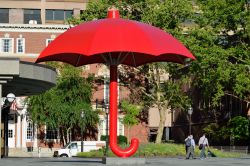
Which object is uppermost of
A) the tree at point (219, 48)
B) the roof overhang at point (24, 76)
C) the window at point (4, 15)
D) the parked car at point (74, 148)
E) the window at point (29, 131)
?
the window at point (4, 15)

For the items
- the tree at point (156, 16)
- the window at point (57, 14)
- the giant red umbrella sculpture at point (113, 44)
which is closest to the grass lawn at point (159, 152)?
the tree at point (156, 16)

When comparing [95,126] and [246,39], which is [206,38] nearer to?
[246,39]

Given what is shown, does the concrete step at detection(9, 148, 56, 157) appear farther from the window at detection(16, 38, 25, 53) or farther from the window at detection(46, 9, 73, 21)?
the window at detection(46, 9, 73, 21)

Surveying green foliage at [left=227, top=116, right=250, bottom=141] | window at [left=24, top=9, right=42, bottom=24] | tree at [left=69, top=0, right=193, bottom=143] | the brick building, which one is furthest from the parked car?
window at [left=24, top=9, right=42, bottom=24]

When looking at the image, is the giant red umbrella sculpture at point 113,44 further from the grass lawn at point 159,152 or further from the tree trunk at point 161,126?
the tree trunk at point 161,126

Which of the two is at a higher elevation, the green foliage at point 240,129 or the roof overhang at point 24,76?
the roof overhang at point 24,76

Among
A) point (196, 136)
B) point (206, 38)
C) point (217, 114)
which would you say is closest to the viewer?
point (206, 38)

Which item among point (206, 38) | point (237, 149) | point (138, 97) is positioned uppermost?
point (206, 38)

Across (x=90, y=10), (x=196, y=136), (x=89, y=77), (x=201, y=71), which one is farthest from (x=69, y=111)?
(x=196, y=136)

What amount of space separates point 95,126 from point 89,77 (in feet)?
21.4

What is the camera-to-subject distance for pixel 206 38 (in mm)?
58812

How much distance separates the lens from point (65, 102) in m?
69.4

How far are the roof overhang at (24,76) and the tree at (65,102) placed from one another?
2543 centimetres

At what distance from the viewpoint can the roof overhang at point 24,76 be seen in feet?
114
